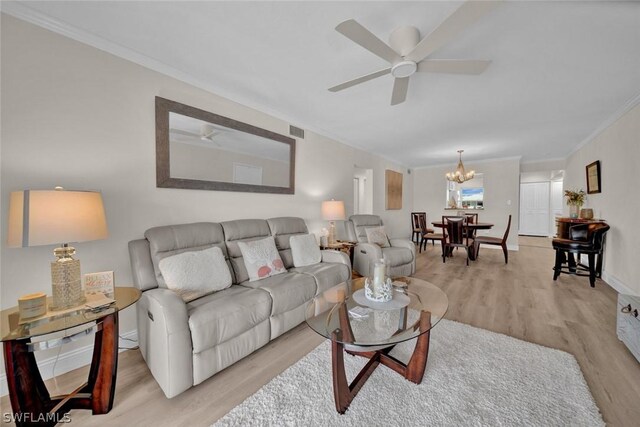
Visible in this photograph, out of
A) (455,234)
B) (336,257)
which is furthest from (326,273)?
(455,234)

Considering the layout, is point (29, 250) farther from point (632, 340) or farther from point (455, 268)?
point (455, 268)

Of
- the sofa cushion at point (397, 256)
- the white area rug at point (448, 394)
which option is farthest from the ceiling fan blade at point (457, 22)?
the sofa cushion at point (397, 256)

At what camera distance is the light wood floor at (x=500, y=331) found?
1351 millimetres

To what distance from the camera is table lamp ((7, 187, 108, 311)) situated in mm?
1161

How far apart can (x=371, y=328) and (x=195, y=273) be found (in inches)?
52.0

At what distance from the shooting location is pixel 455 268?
14.0 feet

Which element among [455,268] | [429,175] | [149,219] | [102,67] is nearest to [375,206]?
[455,268]

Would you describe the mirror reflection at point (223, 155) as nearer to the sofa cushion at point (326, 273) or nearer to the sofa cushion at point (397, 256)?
the sofa cushion at point (326, 273)

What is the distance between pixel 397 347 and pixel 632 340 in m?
1.64

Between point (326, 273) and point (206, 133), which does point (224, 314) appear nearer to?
point (326, 273)

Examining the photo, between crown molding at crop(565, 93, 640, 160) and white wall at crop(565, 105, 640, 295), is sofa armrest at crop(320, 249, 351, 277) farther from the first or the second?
crown molding at crop(565, 93, 640, 160)

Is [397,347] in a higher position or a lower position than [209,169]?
lower

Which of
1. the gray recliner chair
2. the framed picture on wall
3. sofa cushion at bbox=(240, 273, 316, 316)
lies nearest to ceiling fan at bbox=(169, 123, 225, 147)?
sofa cushion at bbox=(240, 273, 316, 316)

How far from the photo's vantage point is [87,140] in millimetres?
1777
